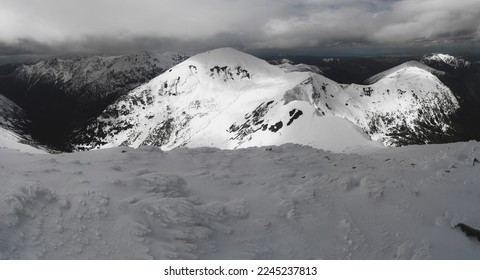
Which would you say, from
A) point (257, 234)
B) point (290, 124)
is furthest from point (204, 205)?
point (290, 124)

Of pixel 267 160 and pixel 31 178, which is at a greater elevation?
pixel 31 178

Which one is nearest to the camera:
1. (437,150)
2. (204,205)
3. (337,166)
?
(204,205)

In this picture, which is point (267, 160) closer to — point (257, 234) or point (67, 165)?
point (257, 234)
